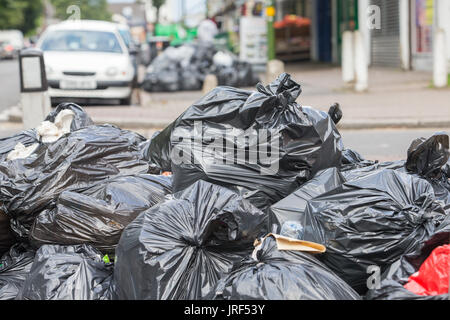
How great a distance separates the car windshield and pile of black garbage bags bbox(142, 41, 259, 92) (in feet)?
7.34

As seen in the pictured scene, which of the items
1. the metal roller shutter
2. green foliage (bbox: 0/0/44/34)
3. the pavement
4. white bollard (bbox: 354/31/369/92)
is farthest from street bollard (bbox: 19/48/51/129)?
green foliage (bbox: 0/0/44/34)

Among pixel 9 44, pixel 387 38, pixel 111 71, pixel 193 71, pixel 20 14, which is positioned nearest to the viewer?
pixel 111 71

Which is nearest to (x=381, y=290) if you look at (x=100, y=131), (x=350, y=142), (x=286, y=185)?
(x=286, y=185)

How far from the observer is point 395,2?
1997 cm

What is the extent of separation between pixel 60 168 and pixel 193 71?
11.6 metres

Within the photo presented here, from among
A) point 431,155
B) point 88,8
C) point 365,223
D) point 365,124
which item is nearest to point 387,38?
point 365,124

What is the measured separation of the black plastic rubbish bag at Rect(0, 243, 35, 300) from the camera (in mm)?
3386

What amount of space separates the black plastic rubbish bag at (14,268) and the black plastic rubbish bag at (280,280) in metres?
1.18

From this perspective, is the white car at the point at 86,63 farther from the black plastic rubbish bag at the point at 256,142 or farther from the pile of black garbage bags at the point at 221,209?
the black plastic rubbish bag at the point at 256,142

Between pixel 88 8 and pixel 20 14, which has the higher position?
pixel 88 8

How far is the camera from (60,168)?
3.90 metres

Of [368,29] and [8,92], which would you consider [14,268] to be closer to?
[8,92]

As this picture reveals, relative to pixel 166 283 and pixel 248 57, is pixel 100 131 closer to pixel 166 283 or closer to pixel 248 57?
pixel 166 283

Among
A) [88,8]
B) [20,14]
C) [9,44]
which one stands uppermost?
[88,8]
